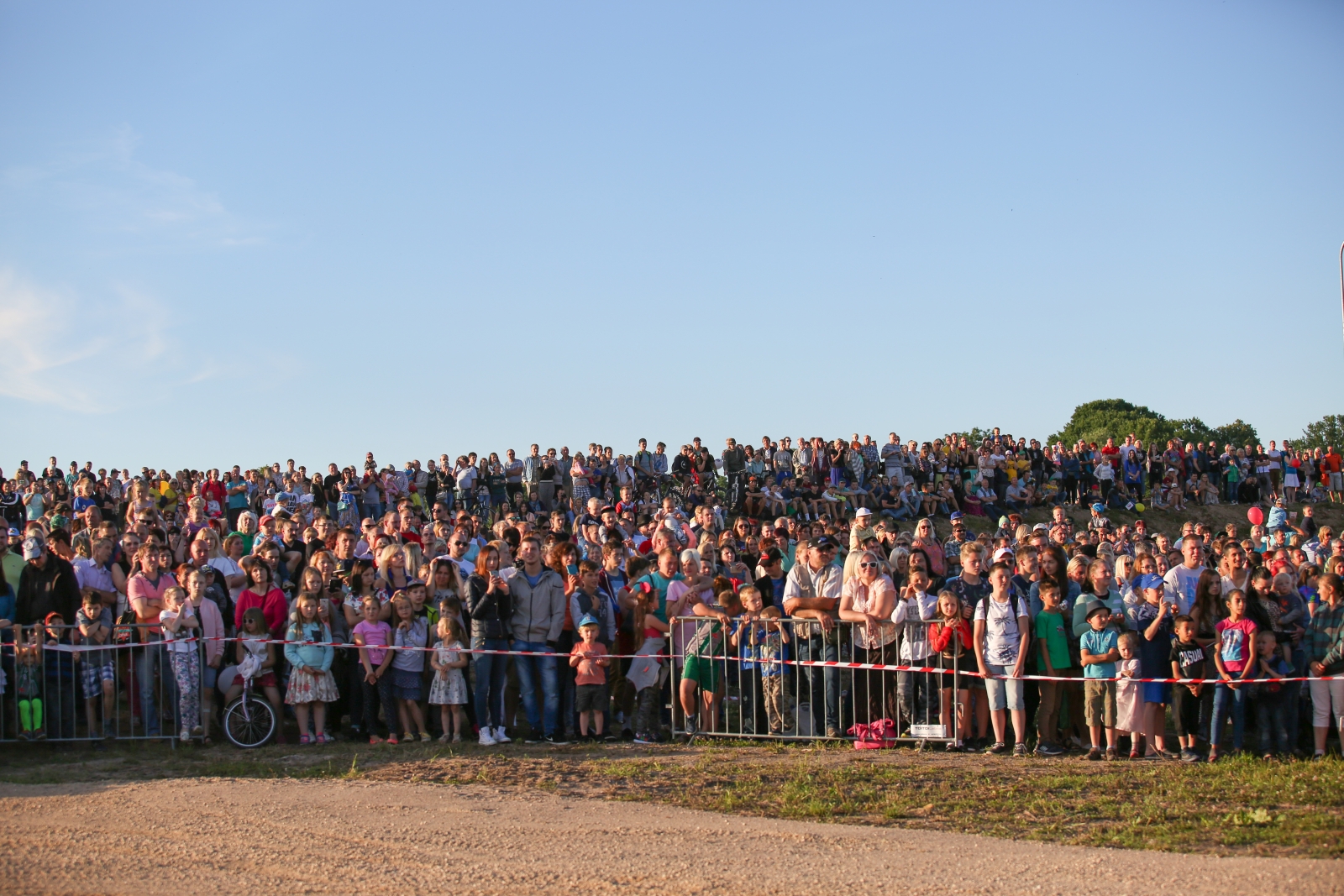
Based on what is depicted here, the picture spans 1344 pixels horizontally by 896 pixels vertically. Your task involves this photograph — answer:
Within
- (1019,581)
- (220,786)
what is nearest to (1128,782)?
(1019,581)

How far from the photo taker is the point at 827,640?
36.4 feet

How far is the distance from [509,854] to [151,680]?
16.3 ft

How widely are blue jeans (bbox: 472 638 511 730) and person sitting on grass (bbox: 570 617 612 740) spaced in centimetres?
53

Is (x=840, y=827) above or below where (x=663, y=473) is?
below

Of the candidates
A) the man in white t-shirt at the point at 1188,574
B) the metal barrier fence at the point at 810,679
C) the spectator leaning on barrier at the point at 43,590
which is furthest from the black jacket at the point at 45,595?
the man in white t-shirt at the point at 1188,574

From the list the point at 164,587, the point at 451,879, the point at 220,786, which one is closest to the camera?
the point at 451,879

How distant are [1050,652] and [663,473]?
15557 mm

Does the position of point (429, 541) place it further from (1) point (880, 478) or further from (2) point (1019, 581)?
(1) point (880, 478)

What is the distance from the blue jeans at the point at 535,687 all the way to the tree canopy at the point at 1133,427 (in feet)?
221

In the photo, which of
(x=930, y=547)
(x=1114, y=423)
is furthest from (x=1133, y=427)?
(x=930, y=547)

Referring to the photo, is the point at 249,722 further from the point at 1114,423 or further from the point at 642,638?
the point at 1114,423

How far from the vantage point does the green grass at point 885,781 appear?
787 centimetres

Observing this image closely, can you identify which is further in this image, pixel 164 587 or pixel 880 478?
pixel 880 478

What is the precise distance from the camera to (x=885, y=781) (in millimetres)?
9219
